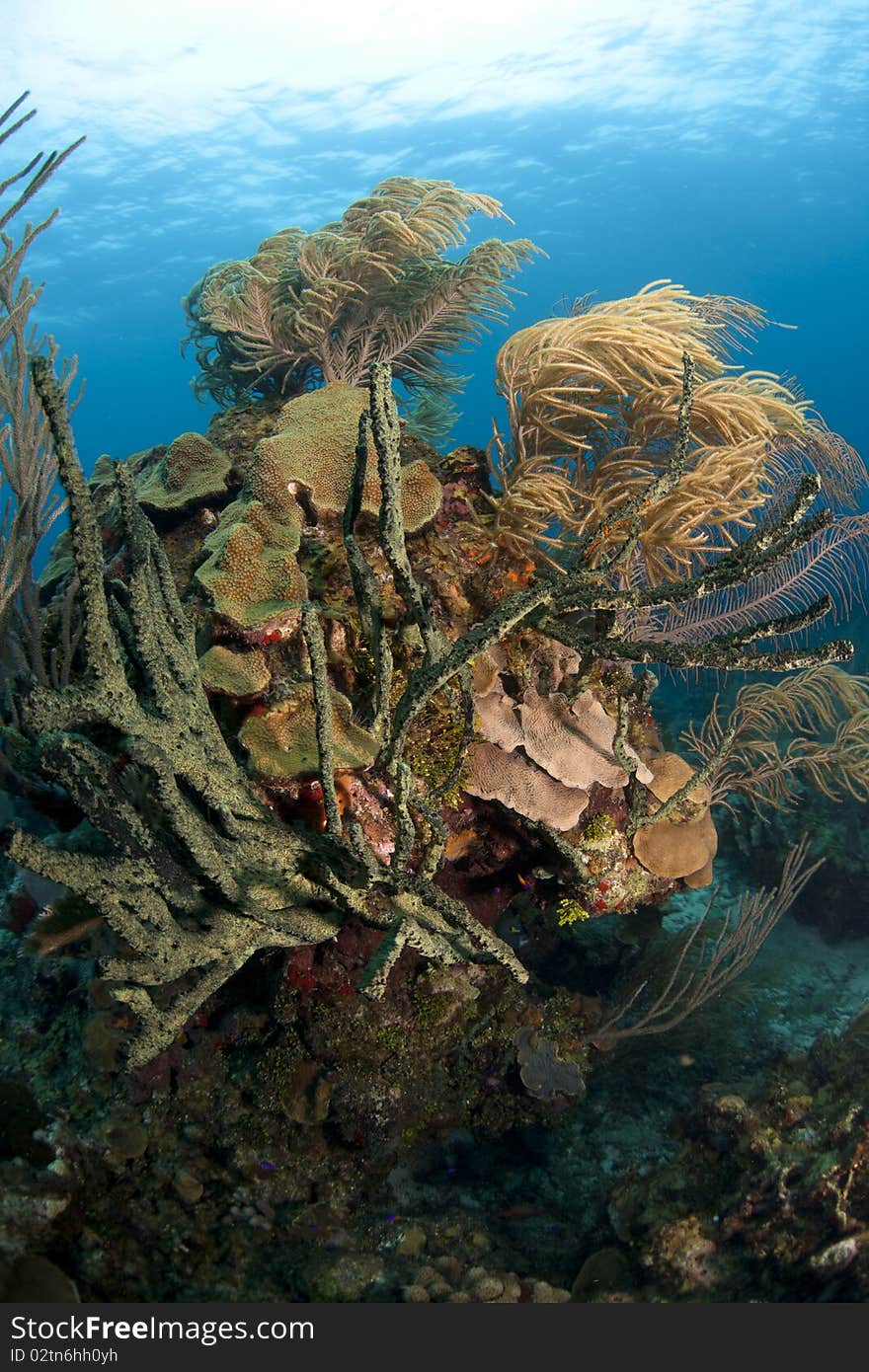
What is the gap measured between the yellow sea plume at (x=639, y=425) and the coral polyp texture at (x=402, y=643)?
0.08ft

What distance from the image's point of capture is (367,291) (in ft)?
15.6

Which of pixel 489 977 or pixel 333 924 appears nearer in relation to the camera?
pixel 333 924

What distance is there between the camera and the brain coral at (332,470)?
3.37 meters

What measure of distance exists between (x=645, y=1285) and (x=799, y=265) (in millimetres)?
103958

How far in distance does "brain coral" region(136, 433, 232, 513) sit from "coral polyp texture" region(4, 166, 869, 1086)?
0.02 meters

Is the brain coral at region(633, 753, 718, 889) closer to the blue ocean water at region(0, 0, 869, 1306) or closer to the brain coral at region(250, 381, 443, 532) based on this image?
the brain coral at region(250, 381, 443, 532)

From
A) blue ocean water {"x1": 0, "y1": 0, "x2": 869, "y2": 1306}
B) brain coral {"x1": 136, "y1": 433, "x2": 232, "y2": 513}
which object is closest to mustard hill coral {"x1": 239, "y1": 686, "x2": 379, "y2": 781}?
brain coral {"x1": 136, "y1": 433, "x2": 232, "y2": 513}

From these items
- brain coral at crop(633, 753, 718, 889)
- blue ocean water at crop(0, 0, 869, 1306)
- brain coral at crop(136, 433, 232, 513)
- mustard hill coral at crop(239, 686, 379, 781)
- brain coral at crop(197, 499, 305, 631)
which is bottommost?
brain coral at crop(633, 753, 718, 889)

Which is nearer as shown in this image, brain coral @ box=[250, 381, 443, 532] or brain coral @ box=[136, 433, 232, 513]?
brain coral @ box=[250, 381, 443, 532]

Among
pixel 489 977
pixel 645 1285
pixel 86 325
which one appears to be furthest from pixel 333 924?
pixel 86 325

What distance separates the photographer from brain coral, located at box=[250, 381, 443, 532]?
3.37m

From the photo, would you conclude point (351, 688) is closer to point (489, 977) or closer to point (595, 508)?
point (595, 508)

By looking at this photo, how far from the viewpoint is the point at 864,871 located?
27.4ft

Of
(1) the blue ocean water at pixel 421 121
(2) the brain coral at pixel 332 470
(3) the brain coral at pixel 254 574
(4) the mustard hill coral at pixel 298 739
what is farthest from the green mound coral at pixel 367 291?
(1) the blue ocean water at pixel 421 121
